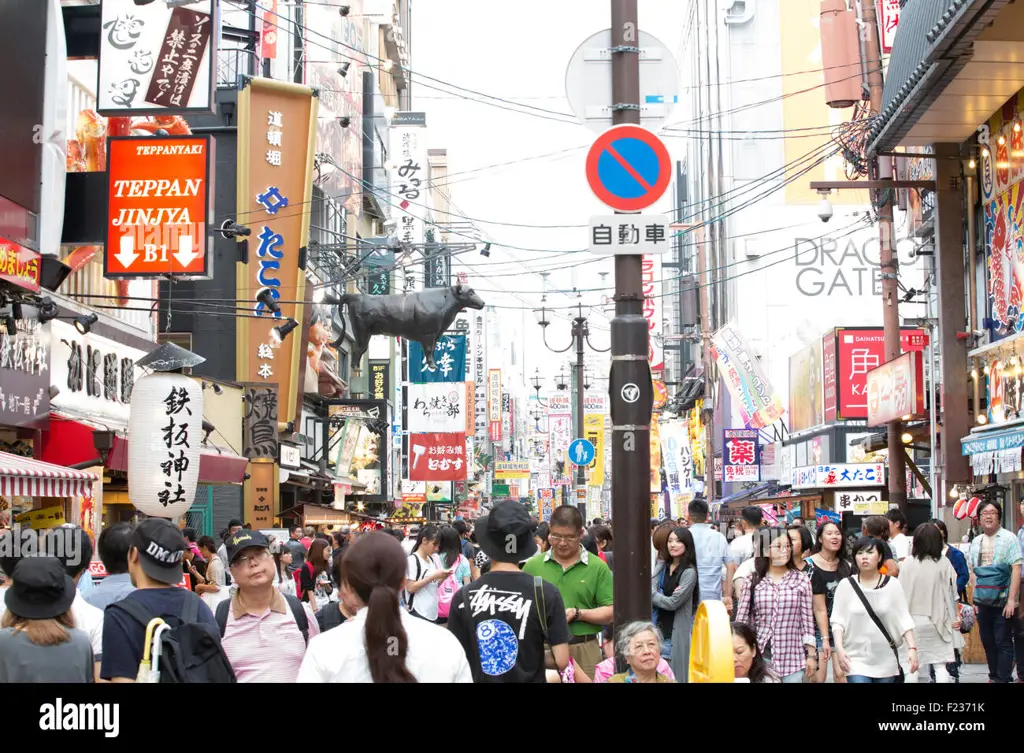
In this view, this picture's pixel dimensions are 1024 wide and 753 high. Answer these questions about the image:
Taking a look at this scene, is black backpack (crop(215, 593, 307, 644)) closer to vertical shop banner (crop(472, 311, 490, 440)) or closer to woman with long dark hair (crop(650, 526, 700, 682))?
woman with long dark hair (crop(650, 526, 700, 682))

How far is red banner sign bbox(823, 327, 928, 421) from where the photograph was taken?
110 feet

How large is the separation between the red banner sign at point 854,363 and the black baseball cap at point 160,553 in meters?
29.3

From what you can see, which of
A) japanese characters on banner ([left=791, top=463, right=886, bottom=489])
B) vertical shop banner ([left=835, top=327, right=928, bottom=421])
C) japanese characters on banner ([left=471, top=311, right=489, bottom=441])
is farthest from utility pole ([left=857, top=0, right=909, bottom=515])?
japanese characters on banner ([left=471, top=311, right=489, bottom=441])

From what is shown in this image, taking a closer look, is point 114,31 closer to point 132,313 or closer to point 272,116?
point 132,313

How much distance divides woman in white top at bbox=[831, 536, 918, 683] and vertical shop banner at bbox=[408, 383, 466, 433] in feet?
110

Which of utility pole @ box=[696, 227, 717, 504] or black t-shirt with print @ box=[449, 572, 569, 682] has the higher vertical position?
utility pole @ box=[696, 227, 717, 504]

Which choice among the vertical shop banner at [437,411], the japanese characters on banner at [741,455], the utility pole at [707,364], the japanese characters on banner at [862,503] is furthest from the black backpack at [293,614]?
the utility pole at [707,364]

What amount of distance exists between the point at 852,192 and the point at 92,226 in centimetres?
4332

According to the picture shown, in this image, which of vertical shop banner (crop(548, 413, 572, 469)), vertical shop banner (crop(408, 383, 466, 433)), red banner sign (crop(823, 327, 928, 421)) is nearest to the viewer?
red banner sign (crop(823, 327, 928, 421))

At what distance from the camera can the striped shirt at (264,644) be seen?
243 inches

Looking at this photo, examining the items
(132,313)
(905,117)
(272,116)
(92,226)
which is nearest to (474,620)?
(92,226)

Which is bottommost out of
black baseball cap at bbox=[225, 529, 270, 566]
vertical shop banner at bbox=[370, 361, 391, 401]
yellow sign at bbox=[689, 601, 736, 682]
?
yellow sign at bbox=[689, 601, 736, 682]

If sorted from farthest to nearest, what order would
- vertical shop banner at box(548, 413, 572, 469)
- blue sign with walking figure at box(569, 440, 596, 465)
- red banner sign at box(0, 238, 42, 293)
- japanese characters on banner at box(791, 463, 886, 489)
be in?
vertical shop banner at box(548, 413, 572, 469), japanese characters on banner at box(791, 463, 886, 489), blue sign with walking figure at box(569, 440, 596, 465), red banner sign at box(0, 238, 42, 293)

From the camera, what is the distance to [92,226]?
17.8 metres
